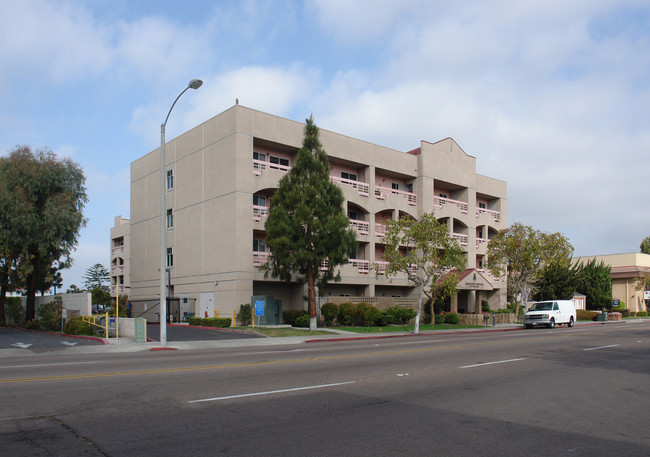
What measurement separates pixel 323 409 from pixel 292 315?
27452 millimetres

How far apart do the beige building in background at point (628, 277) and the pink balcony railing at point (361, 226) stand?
4526 centimetres

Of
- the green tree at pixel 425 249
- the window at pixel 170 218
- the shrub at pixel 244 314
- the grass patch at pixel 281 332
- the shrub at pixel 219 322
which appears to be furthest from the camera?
the window at pixel 170 218

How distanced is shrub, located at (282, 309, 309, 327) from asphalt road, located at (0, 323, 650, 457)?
20.4 meters

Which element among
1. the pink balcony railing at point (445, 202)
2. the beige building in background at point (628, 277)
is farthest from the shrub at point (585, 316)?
the beige building in background at point (628, 277)

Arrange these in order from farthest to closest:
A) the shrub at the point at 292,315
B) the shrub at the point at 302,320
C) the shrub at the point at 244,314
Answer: the shrub at the point at 292,315 → the shrub at the point at 244,314 → the shrub at the point at 302,320

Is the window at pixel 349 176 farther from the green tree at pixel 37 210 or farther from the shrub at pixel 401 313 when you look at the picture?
the green tree at pixel 37 210

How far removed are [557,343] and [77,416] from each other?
66.5 ft

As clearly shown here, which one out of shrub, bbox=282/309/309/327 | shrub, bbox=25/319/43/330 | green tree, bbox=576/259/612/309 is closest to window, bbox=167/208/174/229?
shrub, bbox=282/309/309/327

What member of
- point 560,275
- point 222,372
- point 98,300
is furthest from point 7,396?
point 560,275

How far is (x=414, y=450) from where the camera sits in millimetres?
6367

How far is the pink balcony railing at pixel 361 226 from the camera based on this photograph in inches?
1617

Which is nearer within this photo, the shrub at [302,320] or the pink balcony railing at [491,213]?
the shrub at [302,320]

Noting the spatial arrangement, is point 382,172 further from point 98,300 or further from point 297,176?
point 98,300

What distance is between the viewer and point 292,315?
117 ft
